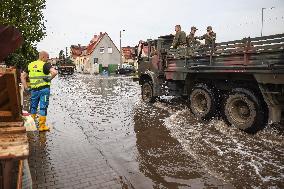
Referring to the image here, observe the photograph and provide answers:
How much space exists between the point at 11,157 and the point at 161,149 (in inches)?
172

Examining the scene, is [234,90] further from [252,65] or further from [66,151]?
[66,151]

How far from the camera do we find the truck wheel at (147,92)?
40.2 ft

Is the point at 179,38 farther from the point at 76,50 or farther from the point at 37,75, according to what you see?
the point at 76,50

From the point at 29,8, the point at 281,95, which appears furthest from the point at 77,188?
the point at 29,8

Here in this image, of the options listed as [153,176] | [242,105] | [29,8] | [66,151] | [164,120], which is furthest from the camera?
[29,8]

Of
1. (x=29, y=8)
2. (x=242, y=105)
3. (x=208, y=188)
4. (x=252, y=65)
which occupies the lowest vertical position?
(x=208, y=188)

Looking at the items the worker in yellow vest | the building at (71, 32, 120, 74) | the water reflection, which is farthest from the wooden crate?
the building at (71, 32, 120, 74)

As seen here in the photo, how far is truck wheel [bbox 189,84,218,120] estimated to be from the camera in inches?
Result: 336

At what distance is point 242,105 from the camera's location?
7.56 m

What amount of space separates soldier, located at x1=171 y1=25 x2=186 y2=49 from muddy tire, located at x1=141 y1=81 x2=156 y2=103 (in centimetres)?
217

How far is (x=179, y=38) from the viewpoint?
10836 millimetres

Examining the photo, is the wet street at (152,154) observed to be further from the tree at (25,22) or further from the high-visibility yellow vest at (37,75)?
the tree at (25,22)

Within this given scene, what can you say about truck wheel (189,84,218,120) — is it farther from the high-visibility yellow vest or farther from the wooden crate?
the wooden crate

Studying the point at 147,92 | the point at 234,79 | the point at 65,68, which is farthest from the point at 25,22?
the point at 65,68
